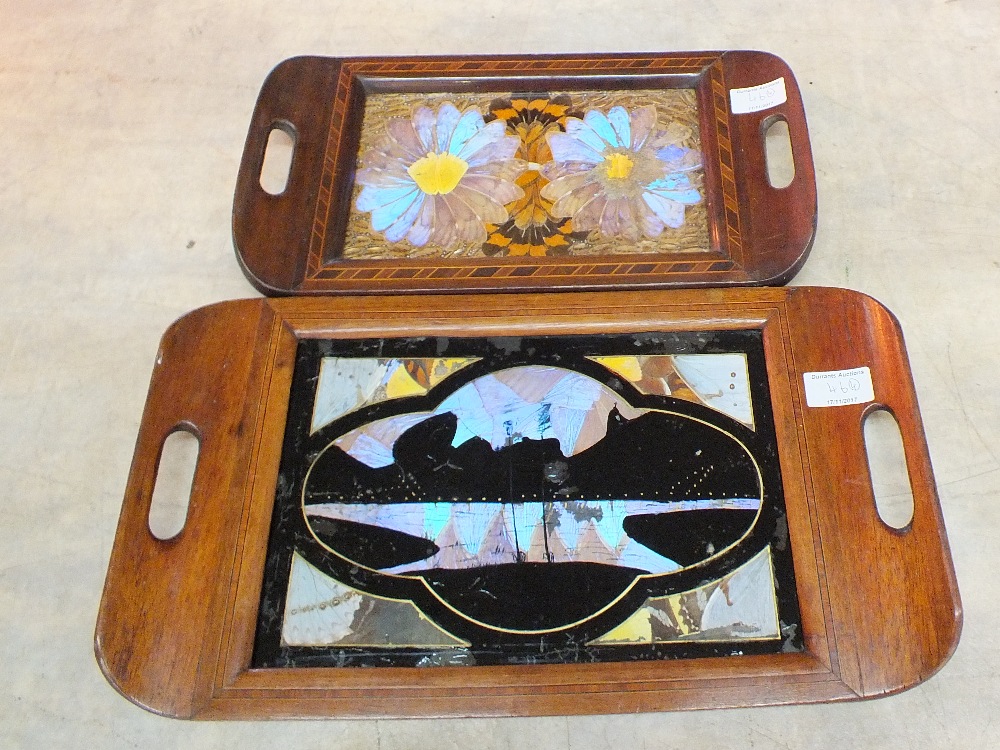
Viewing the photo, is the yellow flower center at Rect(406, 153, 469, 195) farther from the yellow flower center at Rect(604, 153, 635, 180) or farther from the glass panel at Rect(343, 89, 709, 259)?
the yellow flower center at Rect(604, 153, 635, 180)

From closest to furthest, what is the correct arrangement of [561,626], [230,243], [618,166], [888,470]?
[561,626] → [888,470] → [618,166] → [230,243]

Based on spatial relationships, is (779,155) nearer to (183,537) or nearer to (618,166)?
(618,166)

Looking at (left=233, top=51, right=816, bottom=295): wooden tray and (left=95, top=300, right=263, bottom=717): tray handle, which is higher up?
(left=233, top=51, right=816, bottom=295): wooden tray

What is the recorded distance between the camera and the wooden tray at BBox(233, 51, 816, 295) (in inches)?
39.4

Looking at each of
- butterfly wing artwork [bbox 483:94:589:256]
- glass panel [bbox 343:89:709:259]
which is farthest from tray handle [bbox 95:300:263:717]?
butterfly wing artwork [bbox 483:94:589:256]

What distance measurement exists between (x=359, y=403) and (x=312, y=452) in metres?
0.08

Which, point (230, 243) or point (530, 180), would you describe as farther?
point (230, 243)

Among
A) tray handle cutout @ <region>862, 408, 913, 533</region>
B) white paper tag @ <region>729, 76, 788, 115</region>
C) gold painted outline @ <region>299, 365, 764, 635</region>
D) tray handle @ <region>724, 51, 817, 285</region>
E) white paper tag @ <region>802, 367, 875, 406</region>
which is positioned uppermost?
white paper tag @ <region>729, 76, 788, 115</region>

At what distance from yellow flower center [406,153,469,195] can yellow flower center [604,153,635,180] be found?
0.62 feet

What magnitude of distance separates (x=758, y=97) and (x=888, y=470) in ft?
1.71

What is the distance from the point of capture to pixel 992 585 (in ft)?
3.11

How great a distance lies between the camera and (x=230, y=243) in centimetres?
123

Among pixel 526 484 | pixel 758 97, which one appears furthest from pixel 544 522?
pixel 758 97

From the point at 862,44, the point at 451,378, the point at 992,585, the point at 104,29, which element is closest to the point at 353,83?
the point at 451,378
